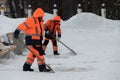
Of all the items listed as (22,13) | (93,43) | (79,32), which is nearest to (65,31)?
(79,32)

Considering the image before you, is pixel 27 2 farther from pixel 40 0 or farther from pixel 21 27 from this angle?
pixel 21 27

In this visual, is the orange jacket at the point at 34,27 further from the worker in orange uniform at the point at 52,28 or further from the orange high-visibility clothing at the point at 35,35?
the worker in orange uniform at the point at 52,28

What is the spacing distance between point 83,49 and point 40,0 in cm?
1741

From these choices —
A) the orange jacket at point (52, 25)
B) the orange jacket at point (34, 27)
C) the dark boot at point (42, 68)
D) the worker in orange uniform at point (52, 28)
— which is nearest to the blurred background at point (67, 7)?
the worker in orange uniform at point (52, 28)

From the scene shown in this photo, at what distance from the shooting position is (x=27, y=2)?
35344mm

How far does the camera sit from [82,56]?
1576cm

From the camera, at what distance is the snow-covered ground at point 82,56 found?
11.7m

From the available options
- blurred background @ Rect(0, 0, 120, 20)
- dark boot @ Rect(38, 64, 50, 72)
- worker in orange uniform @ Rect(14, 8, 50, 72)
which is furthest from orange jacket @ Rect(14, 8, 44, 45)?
blurred background @ Rect(0, 0, 120, 20)

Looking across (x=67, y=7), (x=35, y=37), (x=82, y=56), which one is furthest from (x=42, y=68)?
(x=67, y=7)

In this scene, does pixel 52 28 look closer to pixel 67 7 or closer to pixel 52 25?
pixel 52 25

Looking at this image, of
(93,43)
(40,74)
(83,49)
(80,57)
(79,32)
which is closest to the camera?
(40,74)

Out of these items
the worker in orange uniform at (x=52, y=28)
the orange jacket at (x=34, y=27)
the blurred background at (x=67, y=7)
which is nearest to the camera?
the orange jacket at (x=34, y=27)

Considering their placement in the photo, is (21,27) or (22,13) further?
(22,13)

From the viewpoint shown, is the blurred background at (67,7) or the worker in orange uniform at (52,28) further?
the blurred background at (67,7)
